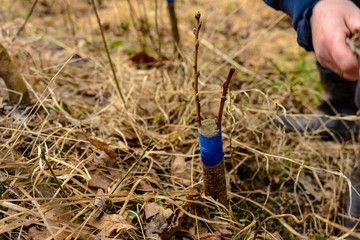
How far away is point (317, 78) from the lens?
2.59 metres

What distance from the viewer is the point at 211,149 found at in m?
1.04

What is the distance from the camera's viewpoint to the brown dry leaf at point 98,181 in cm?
128

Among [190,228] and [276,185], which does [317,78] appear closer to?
[276,185]

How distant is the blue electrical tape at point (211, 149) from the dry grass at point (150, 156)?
0.21 m

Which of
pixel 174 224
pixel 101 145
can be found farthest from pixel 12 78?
pixel 174 224

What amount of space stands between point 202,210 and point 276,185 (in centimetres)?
66

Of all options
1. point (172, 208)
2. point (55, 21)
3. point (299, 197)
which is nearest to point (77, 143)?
point (172, 208)

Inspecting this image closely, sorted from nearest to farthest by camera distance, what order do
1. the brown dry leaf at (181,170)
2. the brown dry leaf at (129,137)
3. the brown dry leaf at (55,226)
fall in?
1. the brown dry leaf at (55,226)
2. the brown dry leaf at (181,170)
3. the brown dry leaf at (129,137)

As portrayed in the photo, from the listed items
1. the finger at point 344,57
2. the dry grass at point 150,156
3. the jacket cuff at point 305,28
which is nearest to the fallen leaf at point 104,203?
the dry grass at point 150,156

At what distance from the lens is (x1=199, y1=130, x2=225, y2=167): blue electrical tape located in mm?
1011

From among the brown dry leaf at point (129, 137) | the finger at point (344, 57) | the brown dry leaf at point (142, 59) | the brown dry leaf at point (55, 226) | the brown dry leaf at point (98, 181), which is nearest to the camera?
the finger at point (344, 57)

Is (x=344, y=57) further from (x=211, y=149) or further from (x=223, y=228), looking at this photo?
(x=223, y=228)

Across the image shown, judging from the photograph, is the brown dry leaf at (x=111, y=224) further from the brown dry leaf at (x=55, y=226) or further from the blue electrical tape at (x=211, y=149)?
the blue electrical tape at (x=211, y=149)

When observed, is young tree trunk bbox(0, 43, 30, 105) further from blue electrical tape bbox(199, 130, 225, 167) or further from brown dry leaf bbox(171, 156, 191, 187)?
blue electrical tape bbox(199, 130, 225, 167)
